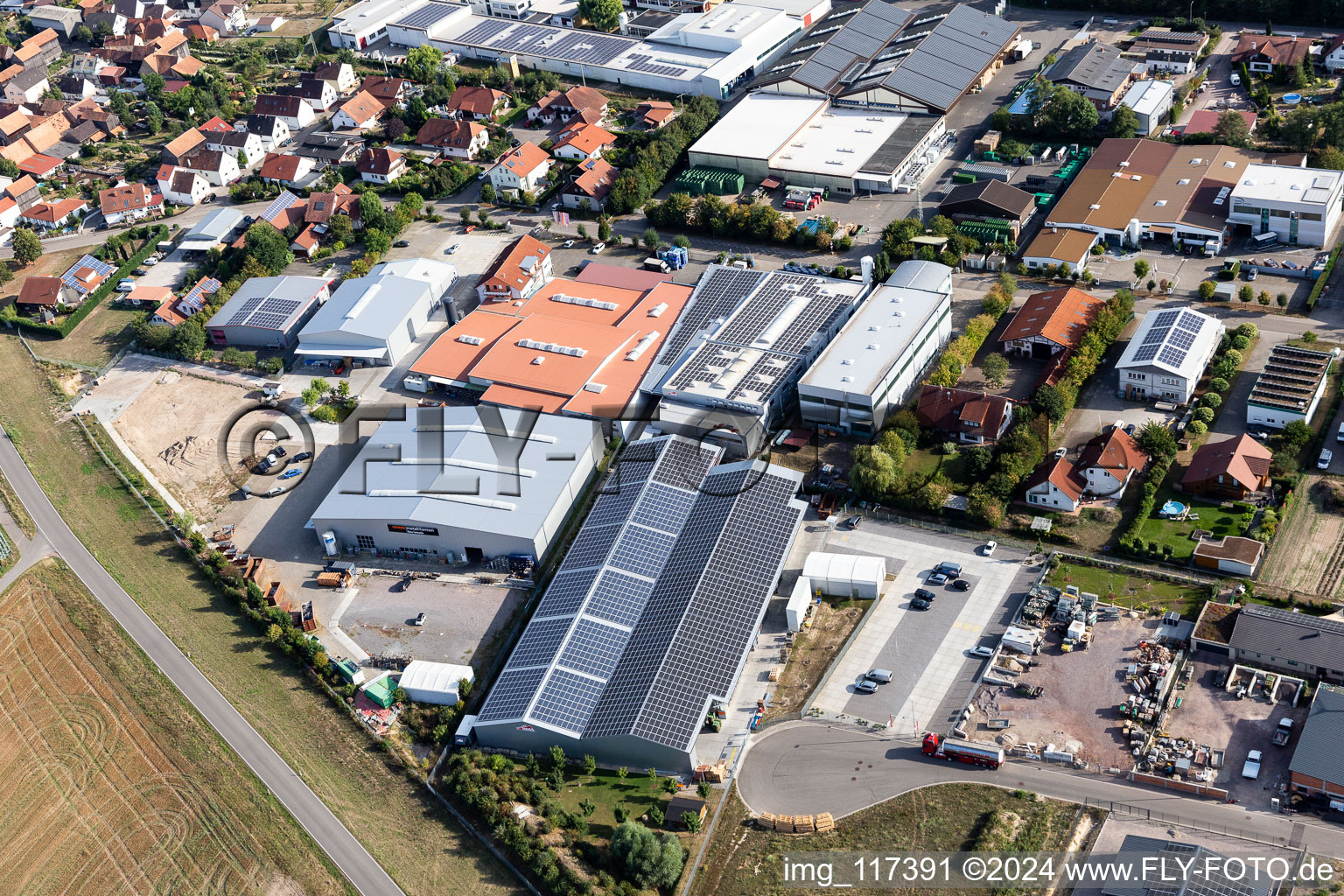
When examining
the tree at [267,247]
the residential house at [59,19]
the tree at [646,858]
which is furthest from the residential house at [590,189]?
the residential house at [59,19]

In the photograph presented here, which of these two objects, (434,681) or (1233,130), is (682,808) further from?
(1233,130)

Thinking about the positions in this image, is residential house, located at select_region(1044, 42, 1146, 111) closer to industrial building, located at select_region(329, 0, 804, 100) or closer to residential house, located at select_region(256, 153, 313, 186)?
industrial building, located at select_region(329, 0, 804, 100)

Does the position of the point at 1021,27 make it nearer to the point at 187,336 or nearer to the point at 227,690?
the point at 187,336

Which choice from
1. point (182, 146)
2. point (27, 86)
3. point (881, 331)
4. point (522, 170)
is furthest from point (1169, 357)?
point (27, 86)

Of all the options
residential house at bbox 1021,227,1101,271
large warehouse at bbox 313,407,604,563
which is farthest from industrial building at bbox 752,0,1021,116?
large warehouse at bbox 313,407,604,563

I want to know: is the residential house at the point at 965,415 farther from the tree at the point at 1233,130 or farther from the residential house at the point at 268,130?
the residential house at the point at 268,130

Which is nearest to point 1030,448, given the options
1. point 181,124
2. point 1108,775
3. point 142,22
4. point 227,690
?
point 1108,775

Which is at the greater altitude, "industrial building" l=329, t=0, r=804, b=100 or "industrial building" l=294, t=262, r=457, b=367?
"industrial building" l=329, t=0, r=804, b=100
